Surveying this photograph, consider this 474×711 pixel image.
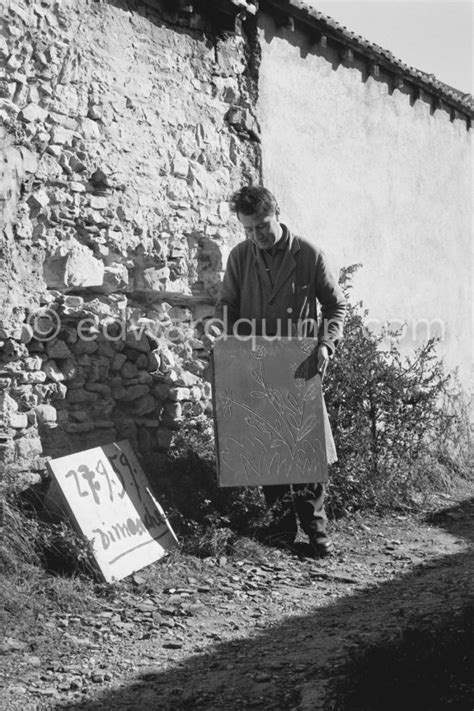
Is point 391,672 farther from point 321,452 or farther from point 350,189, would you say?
point 350,189

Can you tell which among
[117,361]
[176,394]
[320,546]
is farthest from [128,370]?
[320,546]

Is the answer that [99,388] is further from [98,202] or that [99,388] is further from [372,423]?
[372,423]

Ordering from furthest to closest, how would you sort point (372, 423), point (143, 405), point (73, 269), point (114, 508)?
point (372, 423) → point (143, 405) → point (73, 269) → point (114, 508)

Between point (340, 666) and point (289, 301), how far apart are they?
2393 millimetres

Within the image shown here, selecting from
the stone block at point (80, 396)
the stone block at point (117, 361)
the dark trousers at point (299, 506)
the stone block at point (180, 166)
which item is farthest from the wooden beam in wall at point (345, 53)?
the dark trousers at point (299, 506)

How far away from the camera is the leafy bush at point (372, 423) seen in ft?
20.9

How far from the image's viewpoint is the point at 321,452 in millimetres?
5254

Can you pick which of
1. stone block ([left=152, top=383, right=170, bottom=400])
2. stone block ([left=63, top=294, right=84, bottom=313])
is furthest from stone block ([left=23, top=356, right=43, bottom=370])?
stone block ([left=152, top=383, right=170, bottom=400])

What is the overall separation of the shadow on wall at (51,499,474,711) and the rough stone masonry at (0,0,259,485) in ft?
5.76

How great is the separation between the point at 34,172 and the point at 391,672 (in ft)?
11.5

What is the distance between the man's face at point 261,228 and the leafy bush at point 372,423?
1.41 m

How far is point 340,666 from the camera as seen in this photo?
3.57 m

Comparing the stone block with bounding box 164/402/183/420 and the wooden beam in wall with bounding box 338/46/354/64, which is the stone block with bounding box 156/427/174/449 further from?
the wooden beam in wall with bounding box 338/46/354/64

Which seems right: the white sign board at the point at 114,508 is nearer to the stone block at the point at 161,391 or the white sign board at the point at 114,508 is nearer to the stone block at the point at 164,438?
the stone block at the point at 164,438
